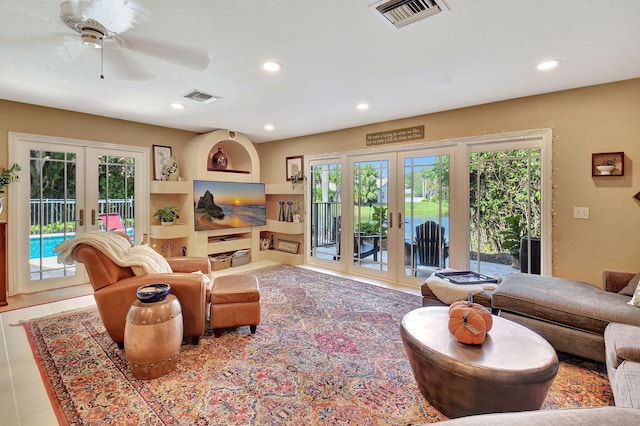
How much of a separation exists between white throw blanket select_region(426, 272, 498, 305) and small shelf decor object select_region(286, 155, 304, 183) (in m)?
3.34

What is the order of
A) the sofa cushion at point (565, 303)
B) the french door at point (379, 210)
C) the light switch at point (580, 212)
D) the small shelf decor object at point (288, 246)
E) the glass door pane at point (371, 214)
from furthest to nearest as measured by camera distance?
the small shelf decor object at point (288, 246), the glass door pane at point (371, 214), the french door at point (379, 210), the light switch at point (580, 212), the sofa cushion at point (565, 303)

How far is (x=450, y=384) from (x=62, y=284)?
4942 millimetres

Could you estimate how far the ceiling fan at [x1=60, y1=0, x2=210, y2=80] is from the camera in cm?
181

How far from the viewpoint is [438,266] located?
4203mm

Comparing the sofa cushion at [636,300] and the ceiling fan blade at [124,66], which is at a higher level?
the ceiling fan blade at [124,66]

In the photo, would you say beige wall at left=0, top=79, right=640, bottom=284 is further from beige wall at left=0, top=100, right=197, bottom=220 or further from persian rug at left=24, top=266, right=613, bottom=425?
persian rug at left=24, top=266, right=613, bottom=425

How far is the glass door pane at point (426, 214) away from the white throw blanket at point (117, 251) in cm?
320

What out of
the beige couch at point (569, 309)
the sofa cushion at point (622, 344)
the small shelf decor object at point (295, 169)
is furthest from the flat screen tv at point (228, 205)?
the sofa cushion at point (622, 344)

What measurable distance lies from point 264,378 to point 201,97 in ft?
9.80

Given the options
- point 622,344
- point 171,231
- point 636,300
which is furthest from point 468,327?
point 171,231

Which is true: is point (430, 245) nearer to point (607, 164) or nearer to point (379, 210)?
point (379, 210)

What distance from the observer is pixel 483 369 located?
1.52 metres

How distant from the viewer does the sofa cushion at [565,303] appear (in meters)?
2.12

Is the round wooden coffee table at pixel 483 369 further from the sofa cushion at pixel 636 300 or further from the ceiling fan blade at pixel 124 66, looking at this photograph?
the ceiling fan blade at pixel 124 66
